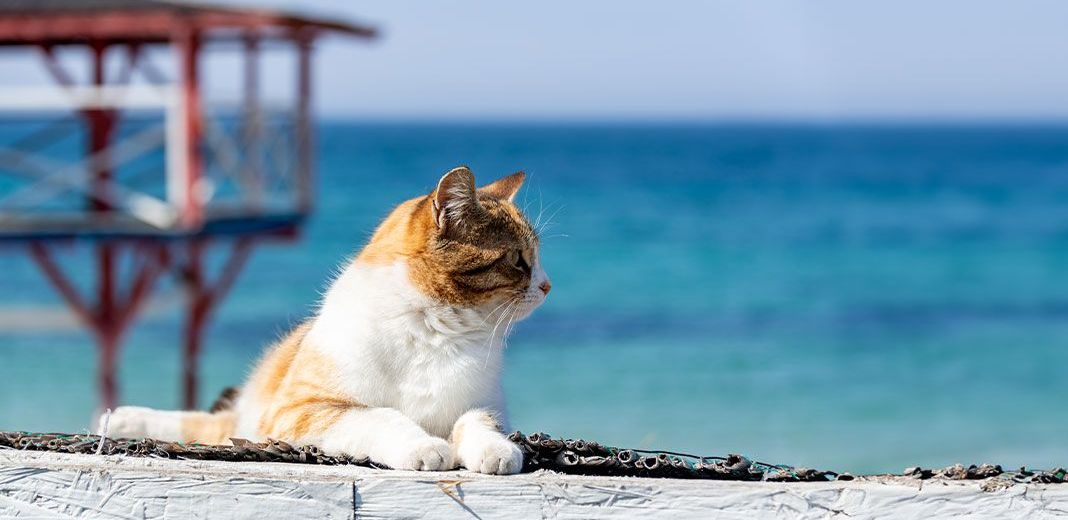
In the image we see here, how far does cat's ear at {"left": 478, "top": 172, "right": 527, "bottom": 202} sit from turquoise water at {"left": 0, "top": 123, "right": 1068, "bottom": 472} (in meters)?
0.04

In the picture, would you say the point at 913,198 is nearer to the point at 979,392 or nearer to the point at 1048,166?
the point at 1048,166

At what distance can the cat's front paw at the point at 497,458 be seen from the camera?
2025 millimetres

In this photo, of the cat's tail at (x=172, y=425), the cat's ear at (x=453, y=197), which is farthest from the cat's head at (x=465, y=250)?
the cat's tail at (x=172, y=425)

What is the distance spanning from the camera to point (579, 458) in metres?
1.98

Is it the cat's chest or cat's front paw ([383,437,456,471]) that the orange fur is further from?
cat's front paw ([383,437,456,471])

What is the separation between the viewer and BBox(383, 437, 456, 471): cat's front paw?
2.22 metres

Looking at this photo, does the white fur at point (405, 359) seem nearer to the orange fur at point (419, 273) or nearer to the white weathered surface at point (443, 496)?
the orange fur at point (419, 273)

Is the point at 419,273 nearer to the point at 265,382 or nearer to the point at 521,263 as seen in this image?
the point at 521,263

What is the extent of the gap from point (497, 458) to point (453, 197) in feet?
3.30

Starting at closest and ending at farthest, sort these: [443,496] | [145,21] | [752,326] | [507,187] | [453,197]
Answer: [443,496] → [453,197] → [507,187] → [145,21] → [752,326]

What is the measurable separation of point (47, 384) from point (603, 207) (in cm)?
2413

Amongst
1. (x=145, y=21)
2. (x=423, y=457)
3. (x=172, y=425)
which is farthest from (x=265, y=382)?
(x=145, y=21)

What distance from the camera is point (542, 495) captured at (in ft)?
6.09

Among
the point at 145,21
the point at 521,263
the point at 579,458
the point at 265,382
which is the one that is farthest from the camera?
the point at 145,21
